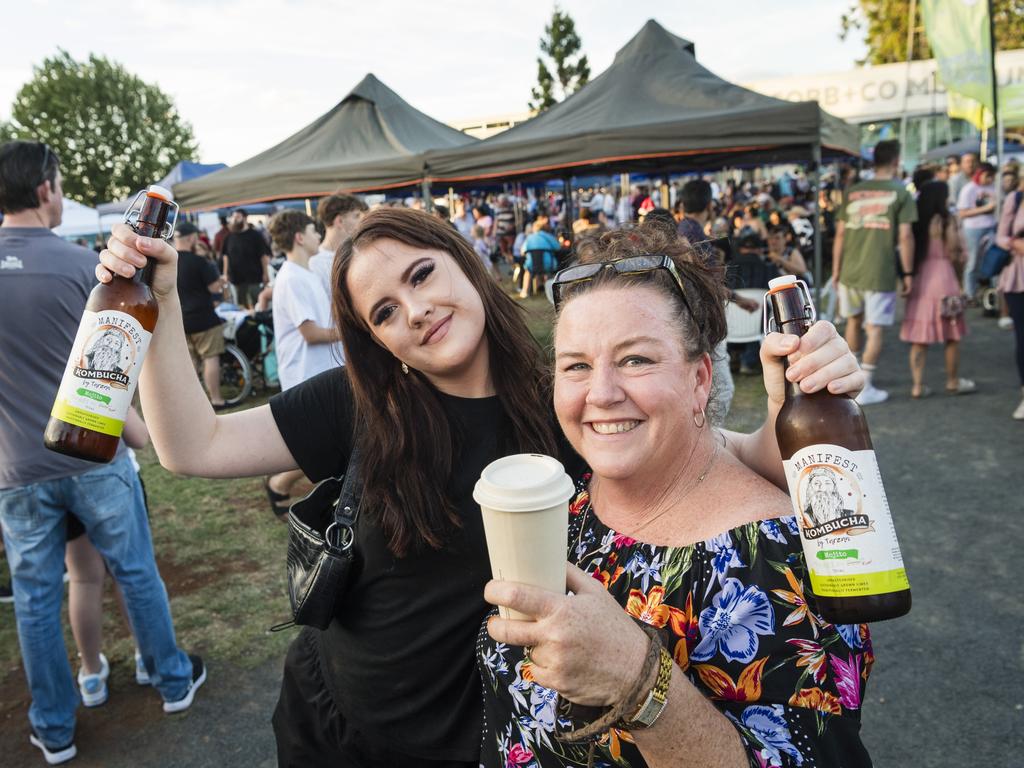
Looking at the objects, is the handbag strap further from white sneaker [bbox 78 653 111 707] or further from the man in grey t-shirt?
white sneaker [bbox 78 653 111 707]

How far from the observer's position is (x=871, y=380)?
7.65 metres

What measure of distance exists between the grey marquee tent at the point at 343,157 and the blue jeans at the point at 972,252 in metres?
8.36

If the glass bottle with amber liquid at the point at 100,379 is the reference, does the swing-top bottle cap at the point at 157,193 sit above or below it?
above

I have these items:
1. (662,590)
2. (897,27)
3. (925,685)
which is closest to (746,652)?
(662,590)

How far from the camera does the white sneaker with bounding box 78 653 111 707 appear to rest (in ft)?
11.3

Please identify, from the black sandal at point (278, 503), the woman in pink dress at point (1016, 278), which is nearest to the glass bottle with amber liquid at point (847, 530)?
the black sandal at point (278, 503)

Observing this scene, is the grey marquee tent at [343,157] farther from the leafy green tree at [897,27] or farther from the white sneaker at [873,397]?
the leafy green tree at [897,27]

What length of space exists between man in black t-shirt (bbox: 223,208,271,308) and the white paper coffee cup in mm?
11993

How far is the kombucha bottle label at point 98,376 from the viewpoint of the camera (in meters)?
1.51

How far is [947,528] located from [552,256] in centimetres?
1205

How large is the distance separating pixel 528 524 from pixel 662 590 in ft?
1.40

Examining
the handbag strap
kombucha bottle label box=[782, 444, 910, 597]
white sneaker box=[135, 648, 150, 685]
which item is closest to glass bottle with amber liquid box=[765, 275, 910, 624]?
kombucha bottle label box=[782, 444, 910, 597]

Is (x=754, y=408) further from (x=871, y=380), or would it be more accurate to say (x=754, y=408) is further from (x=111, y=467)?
(x=111, y=467)

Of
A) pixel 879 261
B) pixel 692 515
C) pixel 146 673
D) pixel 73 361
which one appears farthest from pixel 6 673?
pixel 879 261
